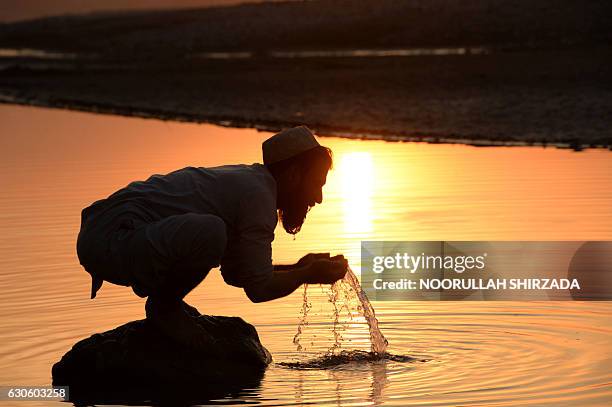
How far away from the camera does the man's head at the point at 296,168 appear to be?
321 inches

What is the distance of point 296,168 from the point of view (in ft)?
26.9

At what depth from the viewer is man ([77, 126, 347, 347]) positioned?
8.00 meters

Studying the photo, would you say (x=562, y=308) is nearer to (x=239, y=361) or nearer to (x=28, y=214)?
(x=239, y=361)

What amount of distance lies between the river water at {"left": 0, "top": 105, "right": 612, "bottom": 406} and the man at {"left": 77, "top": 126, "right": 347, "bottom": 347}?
24.7 inches

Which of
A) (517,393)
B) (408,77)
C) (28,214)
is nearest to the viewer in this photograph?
(517,393)

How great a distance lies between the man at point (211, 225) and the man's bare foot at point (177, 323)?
100mm

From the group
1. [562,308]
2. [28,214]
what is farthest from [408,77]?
[562,308]

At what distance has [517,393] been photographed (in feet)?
26.1

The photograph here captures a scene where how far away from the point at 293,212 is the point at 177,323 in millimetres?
867

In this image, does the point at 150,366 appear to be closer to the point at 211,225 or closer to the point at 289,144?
the point at 211,225

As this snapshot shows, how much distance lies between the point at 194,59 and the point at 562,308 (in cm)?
3669

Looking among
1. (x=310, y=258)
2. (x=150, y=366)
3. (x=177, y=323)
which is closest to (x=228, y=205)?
(x=310, y=258)

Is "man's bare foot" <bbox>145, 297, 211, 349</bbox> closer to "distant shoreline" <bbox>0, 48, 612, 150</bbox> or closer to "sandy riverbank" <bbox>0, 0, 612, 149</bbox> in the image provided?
"distant shoreline" <bbox>0, 48, 612, 150</bbox>

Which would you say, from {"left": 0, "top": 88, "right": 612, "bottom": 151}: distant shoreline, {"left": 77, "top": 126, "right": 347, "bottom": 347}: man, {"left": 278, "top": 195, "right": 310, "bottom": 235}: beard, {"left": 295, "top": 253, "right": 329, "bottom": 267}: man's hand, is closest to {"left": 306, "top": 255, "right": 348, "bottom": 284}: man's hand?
{"left": 77, "top": 126, "right": 347, "bottom": 347}: man
